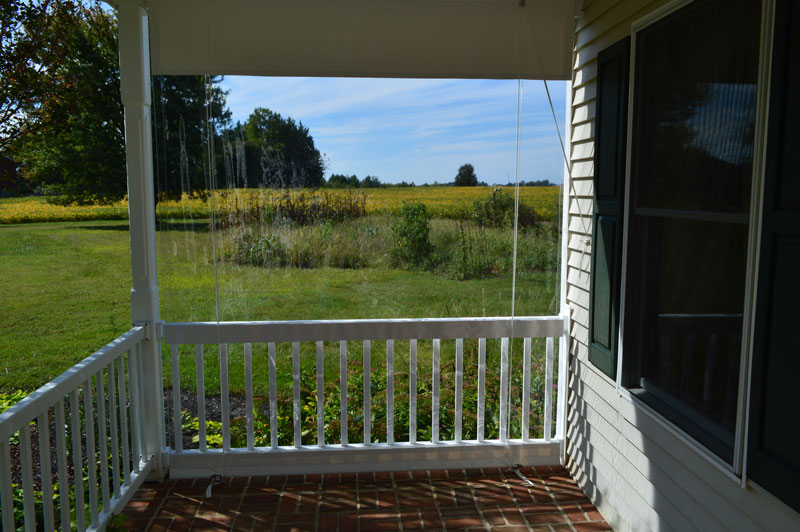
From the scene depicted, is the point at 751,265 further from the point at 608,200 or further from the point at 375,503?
the point at 375,503

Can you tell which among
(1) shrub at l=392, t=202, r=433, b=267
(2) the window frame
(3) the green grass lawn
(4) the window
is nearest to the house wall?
(2) the window frame

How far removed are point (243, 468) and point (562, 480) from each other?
201 cm

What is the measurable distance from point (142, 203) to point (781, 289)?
10.1ft

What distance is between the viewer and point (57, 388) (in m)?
2.30

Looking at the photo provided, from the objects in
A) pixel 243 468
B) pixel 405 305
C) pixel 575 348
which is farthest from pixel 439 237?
pixel 243 468

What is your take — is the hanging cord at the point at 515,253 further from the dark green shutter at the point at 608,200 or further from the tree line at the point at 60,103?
the tree line at the point at 60,103

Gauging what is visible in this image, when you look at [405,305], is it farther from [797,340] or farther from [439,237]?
[797,340]

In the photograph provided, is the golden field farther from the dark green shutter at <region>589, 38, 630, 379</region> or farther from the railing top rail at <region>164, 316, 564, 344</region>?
the railing top rail at <region>164, 316, 564, 344</region>

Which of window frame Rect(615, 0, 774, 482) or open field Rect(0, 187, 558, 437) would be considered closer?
window frame Rect(615, 0, 774, 482)

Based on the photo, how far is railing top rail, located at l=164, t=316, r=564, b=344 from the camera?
345cm

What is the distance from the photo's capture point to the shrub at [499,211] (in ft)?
11.6

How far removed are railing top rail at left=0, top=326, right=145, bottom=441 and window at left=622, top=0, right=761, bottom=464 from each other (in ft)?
8.16

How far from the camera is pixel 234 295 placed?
351cm

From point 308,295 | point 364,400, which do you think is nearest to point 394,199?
point 308,295
